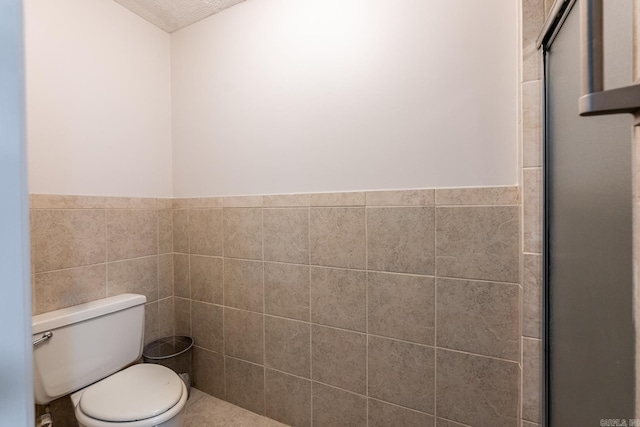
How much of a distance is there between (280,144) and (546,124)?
1.07 m

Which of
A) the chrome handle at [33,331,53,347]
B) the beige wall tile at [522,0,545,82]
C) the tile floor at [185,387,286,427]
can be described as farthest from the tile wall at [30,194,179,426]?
the beige wall tile at [522,0,545,82]

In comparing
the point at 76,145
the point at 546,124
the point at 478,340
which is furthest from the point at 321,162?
the point at 76,145

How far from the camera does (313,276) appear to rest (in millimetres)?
1324

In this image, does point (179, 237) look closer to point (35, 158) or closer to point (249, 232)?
point (249, 232)

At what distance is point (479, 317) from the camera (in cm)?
103

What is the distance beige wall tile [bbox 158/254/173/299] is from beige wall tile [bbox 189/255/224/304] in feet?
0.53

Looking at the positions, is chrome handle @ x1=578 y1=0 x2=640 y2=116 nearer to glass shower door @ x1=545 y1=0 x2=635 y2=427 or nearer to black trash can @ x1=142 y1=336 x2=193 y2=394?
glass shower door @ x1=545 y1=0 x2=635 y2=427

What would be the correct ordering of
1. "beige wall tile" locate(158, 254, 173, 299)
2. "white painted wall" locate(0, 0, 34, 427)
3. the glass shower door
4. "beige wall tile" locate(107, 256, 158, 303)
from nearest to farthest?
1. "white painted wall" locate(0, 0, 34, 427)
2. the glass shower door
3. "beige wall tile" locate(107, 256, 158, 303)
4. "beige wall tile" locate(158, 254, 173, 299)

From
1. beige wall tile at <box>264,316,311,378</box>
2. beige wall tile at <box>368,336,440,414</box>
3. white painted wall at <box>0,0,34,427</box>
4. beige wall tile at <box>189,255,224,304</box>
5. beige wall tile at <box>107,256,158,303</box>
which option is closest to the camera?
white painted wall at <box>0,0,34,427</box>

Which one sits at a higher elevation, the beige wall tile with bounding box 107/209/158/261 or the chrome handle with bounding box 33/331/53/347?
the beige wall tile with bounding box 107/209/158/261

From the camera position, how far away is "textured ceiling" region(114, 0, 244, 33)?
1.50 m

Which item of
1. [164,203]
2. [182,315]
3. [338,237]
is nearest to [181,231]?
[164,203]

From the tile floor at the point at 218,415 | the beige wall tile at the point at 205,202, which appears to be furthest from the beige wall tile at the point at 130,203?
the tile floor at the point at 218,415

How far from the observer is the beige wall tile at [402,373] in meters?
1.10
